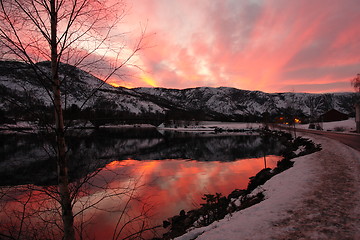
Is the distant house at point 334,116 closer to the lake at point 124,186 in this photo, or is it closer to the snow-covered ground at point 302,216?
the lake at point 124,186

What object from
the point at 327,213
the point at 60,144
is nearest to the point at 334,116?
the point at 327,213

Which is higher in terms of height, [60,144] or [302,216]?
[60,144]

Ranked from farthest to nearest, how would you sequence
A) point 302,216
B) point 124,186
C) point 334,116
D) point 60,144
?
point 334,116
point 124,186
point 302,216
point 60,144

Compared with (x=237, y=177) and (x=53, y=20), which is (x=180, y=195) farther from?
(x=53, y=20)

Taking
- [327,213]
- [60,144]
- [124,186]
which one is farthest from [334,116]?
[60,144]

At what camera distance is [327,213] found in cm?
→ 620

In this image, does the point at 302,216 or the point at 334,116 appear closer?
the point at 302,216

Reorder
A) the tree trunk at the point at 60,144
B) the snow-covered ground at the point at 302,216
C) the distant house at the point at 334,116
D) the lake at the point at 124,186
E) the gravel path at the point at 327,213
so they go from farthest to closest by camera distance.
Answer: the distant house at the point at 334,116, the lake at the point at 124,186, the snow-covered ground at the point at 302,216, the gravel path at the point at 327,213, the tree trunk at the point at 60,144

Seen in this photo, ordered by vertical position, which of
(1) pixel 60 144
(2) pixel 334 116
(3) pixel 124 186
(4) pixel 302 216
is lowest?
(3) pixel 124 186

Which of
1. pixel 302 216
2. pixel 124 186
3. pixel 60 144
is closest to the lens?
pixel 60 144

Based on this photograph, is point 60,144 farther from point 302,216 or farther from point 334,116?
point 334,116

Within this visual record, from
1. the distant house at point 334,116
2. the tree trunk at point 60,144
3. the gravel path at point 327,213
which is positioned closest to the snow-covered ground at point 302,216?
the gravel path at point 327,213

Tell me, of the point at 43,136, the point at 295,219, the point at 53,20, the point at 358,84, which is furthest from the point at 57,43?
the point at 358,84

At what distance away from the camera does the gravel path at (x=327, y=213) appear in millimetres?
5156
